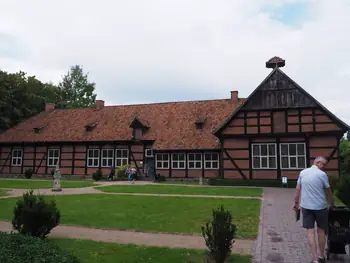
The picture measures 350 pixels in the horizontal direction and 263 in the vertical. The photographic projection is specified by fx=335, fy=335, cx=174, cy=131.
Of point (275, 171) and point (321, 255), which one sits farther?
point (275, 171)

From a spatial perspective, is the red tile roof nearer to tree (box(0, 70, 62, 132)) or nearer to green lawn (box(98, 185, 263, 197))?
tree (box(0, 70, 62, 132))

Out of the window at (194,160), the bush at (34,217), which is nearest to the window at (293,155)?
the window at (194,160)

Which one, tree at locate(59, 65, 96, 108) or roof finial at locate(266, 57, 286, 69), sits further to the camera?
tree at locate(59, 65, 96, 108)

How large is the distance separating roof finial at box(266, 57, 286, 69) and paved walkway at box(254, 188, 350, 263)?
1758 cm

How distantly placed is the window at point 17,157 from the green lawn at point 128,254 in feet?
104

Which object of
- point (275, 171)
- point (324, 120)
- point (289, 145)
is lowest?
point (275, 171)

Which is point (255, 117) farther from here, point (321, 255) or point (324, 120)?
point (321, 255)

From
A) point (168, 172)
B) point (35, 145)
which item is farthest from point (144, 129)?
point (35, 145)

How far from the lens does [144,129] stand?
1310 inches

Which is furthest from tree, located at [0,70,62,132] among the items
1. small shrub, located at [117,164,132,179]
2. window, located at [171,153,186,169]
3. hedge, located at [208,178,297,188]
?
hedge, located at [208,178,297,188]

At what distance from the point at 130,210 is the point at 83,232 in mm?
3610

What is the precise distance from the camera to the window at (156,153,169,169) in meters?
31.5

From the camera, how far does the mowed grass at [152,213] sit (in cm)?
1007

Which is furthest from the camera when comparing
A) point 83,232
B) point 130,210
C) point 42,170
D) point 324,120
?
point 42,170
